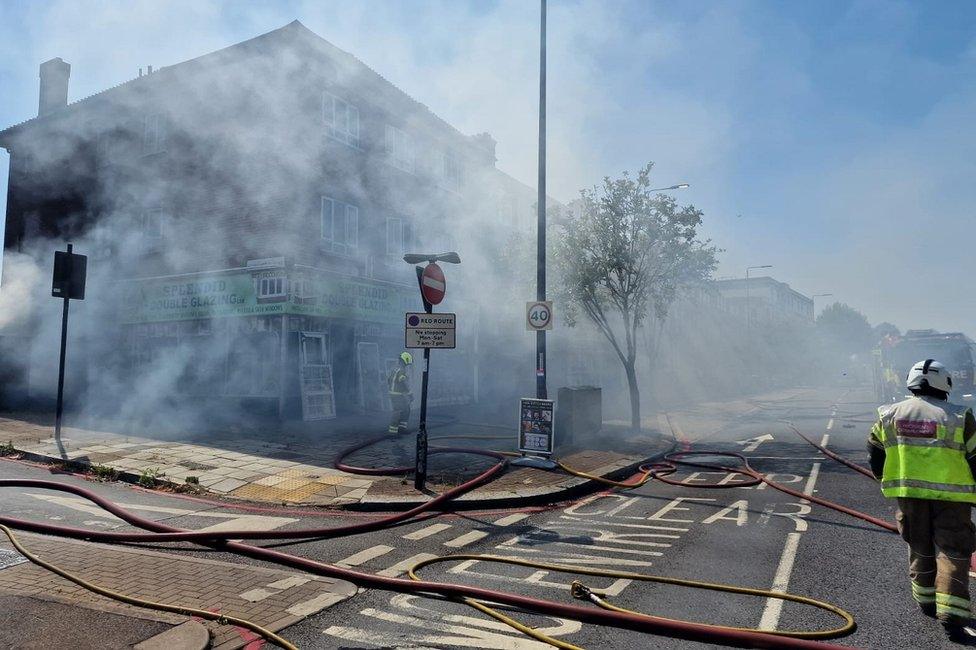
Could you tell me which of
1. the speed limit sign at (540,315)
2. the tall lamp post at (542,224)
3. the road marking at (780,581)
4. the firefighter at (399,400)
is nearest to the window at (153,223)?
the firefighter at (399,400)

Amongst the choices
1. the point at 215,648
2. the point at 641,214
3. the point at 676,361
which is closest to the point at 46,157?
the point at 641,214

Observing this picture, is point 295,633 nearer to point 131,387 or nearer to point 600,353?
point 131,387

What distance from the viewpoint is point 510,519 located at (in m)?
5.74

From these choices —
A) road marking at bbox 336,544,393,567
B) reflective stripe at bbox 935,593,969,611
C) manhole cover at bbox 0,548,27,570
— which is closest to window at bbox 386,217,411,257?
road marking at bbox 336,544,393,567

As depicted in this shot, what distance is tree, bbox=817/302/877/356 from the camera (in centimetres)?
6281

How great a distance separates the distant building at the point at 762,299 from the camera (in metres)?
49.5

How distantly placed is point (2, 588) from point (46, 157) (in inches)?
736

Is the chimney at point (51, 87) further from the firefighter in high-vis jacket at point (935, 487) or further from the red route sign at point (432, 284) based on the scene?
the firefighter in high-vis jacket at point (935, 487)

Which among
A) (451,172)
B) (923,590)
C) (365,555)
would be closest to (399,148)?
(451,172)

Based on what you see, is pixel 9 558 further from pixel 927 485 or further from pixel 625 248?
pixel 625 248

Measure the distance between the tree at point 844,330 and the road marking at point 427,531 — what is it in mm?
66582

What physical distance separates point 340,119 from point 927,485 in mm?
14272

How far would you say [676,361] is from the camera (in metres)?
31.1

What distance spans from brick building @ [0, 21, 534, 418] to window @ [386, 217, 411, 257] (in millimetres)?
45
